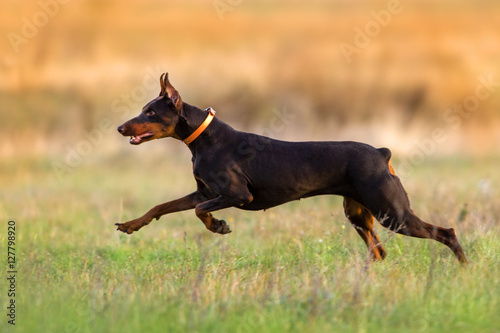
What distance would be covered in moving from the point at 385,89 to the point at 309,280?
607 inches

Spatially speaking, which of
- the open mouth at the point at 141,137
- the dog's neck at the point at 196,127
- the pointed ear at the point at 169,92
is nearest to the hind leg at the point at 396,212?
the dog's neck at the point at 196,127

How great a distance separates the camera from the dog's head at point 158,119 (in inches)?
274

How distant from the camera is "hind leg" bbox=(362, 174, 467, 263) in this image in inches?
263

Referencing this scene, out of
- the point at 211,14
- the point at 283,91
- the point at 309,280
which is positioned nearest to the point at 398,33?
the point at 283,91

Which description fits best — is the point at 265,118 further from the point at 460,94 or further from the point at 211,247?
the point at 211,247

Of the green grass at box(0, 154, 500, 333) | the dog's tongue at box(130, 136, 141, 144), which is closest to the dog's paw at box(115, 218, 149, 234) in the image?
the green grass at box(0, 154, 500, 333)

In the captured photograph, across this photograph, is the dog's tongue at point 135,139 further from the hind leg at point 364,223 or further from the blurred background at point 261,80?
the blurred background at point 261,80

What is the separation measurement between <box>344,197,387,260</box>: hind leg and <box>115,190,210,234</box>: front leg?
1.42 meters

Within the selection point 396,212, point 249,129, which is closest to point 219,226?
point 396,212

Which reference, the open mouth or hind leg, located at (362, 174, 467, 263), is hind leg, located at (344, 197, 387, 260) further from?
the open mouth

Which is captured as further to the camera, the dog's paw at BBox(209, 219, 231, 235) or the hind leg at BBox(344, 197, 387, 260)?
the hind leg at BBox(344, 197, 387, 260)

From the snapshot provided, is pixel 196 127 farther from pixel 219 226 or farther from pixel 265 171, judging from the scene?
pixel 219 226

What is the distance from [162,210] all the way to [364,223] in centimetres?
201

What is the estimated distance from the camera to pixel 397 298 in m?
5.55
